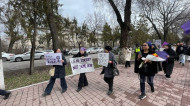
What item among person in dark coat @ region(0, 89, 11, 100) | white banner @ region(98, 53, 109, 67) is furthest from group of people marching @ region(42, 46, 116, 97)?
person in dark coat @ region(0, 89, 11, 100)

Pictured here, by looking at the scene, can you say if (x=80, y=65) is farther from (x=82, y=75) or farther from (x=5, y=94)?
(x=5, y=94)

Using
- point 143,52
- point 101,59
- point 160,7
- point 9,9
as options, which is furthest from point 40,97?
point 160,7

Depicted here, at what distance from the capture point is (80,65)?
12.4ft

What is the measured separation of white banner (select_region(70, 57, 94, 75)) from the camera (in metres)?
3.73

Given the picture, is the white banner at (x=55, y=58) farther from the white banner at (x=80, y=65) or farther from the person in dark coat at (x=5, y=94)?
the person in dark coat at (x=5, y=94)

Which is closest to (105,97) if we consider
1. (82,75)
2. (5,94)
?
(82,75)

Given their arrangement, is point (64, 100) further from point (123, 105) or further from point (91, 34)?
point (91, 34)

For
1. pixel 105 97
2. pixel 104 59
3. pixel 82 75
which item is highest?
pixel 104 59

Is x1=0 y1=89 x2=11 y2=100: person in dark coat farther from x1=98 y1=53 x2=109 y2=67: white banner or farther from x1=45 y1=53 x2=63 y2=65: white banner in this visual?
x1=98 y1=53 x2=109 y2=67: white banner

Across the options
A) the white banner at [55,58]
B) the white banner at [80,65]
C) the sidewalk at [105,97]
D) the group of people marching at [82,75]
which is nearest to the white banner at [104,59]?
the group of people marching at [82,75]

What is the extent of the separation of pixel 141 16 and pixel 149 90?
16.8 meters

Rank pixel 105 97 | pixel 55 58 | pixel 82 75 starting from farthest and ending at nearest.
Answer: pixel 82 75 → pixel 55 58 → pixel 105 97

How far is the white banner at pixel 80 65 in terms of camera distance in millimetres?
3733

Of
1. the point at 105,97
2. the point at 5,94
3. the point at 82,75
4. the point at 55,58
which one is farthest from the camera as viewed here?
the point at 82,75
